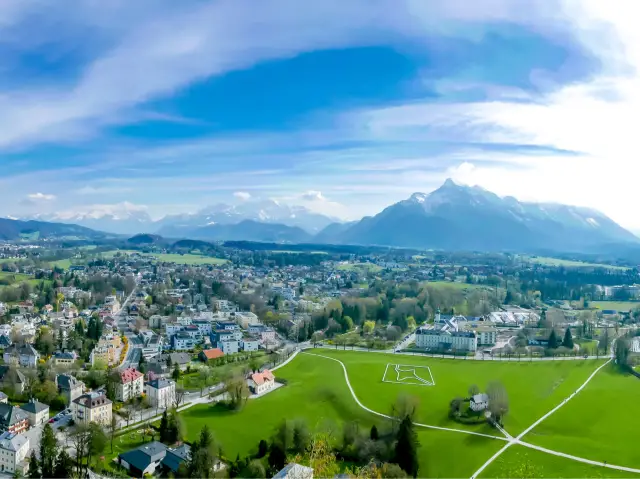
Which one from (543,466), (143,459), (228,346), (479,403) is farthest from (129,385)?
(543,466)

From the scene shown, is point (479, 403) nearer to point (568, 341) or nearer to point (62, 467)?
point (568, 341)

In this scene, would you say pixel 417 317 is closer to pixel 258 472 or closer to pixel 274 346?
pixel 274 346

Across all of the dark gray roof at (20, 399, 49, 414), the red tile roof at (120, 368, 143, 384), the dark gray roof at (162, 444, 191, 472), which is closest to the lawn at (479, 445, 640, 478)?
the dark gray roof at (162, 444, 191, 472)

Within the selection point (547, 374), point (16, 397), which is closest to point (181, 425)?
point (16, 397)

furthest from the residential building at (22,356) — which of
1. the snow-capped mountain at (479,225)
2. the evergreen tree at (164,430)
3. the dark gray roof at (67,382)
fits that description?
the snow-capped mountain at (479,225)

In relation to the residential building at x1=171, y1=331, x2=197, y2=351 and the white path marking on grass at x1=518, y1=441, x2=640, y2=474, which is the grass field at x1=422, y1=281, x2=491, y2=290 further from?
the white path marking on grass at x1=518, y1=441, x2=640, y2=474
